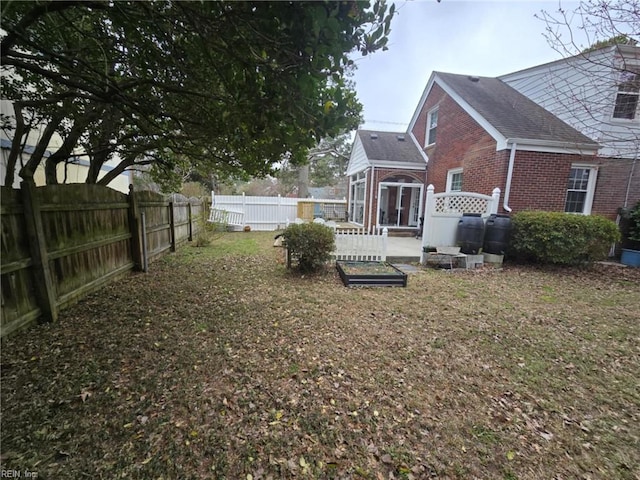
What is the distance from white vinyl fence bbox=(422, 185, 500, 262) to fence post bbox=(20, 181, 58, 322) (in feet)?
24.7

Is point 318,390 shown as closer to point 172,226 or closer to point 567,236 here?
point 172,226

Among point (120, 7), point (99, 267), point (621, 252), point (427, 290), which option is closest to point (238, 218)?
point (99, 267)

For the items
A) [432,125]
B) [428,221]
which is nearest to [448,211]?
[428,221]

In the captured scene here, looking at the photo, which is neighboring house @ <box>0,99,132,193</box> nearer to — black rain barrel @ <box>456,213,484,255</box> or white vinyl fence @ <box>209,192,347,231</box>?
white vinyl fence @ <box>209,192,347,231</box>

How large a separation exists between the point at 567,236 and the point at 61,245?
9942 mm

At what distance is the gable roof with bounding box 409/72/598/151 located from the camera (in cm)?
794

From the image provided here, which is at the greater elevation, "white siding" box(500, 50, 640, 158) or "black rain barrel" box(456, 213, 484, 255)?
"white siding" box(500, 50, 640, 158)

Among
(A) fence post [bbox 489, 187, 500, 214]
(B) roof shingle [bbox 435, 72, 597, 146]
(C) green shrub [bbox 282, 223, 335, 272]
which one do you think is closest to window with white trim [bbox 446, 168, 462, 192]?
(B) roof shingle [bbox 435, 72, 597, 146]

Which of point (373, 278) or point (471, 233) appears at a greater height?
point (471, 233)

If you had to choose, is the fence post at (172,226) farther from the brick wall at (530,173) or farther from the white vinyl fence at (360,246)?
the brick wall at (530,173)

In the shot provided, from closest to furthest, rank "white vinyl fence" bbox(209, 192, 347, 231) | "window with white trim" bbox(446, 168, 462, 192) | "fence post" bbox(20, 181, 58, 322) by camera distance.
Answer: "fence post" bbox(20, 181, 58, 322)
"window with white trim" bbox(446, 168, 462, 192)
"white vinyl fence" bbox(209, 192, 347, 231)

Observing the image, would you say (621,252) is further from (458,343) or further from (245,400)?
(245,400)

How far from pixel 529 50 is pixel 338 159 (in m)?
19.5

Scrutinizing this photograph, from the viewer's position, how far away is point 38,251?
10.2 feet
